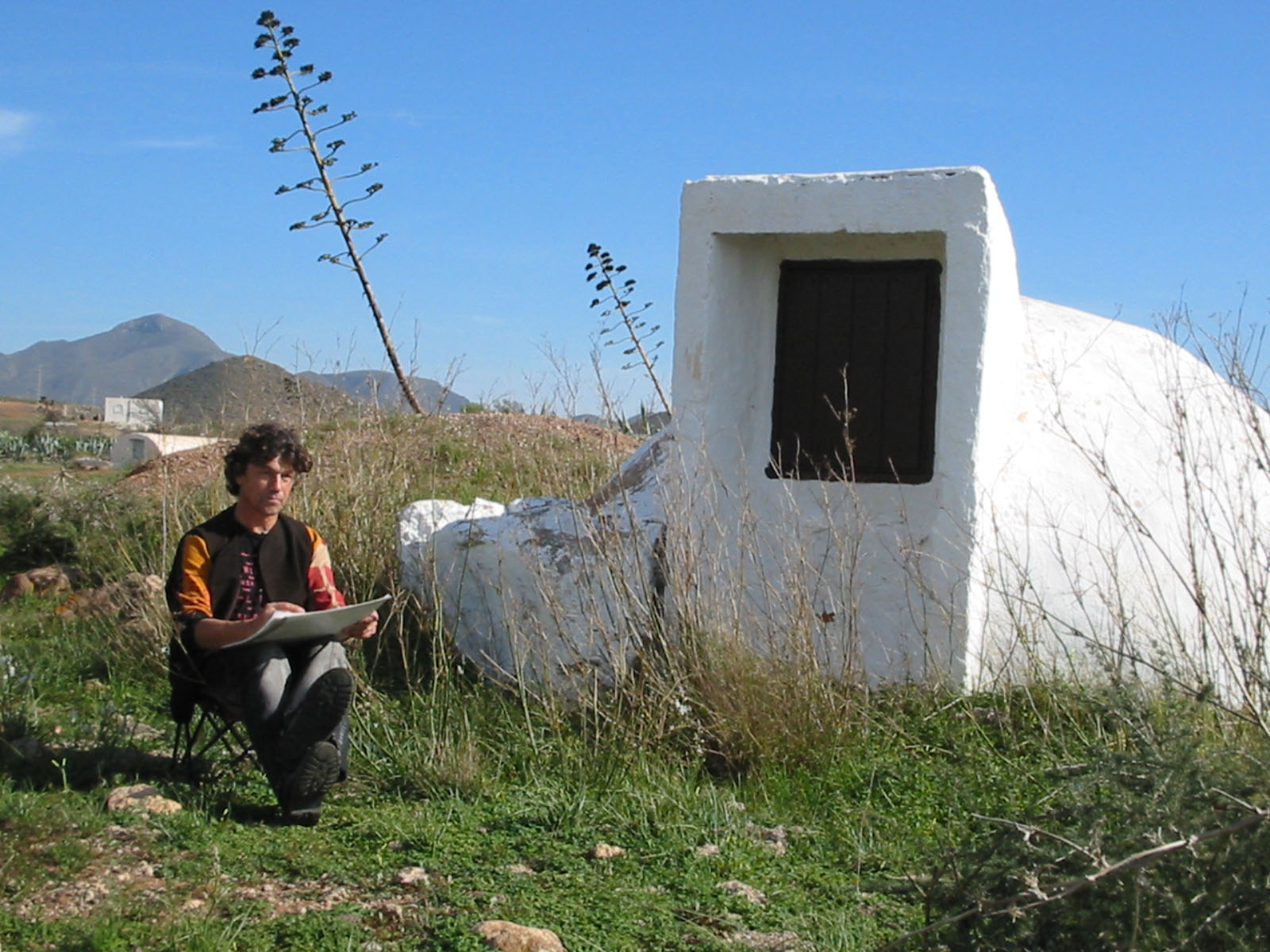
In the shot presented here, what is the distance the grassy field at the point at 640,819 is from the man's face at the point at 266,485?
3.26 feet

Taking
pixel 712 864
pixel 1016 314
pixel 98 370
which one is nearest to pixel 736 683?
pixel 712 864

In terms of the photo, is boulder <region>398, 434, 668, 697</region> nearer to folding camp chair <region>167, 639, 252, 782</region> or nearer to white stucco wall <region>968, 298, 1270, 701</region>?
folding camp chair <region>167, 639, 252, 782</region>

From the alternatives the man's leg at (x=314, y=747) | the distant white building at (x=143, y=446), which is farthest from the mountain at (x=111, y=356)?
the man's leg at (x=314, y=747)

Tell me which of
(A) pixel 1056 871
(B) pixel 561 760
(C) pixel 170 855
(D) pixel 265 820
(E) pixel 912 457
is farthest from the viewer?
(E) pixel 912 457

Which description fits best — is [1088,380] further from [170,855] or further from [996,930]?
[170,855]

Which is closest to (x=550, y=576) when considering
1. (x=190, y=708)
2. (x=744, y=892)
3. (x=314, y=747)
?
(x=190, y=708)

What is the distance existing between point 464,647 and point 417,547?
1.92 feet

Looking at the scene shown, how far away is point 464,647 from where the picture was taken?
20.6 ft

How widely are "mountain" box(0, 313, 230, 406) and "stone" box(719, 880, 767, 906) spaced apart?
118859 millimetres

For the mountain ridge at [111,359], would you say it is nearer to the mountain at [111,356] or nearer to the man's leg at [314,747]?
the mountain at [111,356]

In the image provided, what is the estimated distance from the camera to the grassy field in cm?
286

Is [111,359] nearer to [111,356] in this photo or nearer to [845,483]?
[111,356]

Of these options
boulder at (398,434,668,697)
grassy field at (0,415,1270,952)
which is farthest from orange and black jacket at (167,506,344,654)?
boulder at (398,434,668,697)

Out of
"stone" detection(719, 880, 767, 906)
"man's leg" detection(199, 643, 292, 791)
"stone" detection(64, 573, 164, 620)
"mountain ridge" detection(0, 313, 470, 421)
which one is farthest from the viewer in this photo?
"mountain ridge" detection(0, 313, 470, 421)
